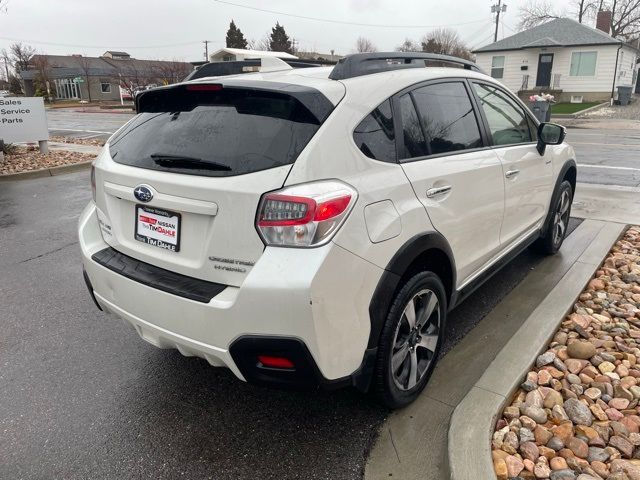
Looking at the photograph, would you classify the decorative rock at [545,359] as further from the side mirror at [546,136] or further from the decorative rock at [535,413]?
the side mirror at [546,136]

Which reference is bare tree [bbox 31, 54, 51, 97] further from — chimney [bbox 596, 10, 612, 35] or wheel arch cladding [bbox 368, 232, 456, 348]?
wheel arch cladding [bbox 368, 232, 456, 348]

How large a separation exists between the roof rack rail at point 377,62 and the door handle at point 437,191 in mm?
681

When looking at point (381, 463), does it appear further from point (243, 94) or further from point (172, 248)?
point (243, 94)

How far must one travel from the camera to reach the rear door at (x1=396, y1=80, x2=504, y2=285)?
100 inches

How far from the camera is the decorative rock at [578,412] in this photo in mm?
2451

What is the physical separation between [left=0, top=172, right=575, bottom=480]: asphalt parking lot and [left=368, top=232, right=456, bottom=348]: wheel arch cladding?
2.13ft

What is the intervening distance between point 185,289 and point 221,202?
44cm

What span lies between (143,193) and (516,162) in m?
2.56

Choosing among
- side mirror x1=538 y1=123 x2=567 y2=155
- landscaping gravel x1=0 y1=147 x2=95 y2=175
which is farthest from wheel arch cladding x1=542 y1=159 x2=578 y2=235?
landscaping gravel x1=0 y1=147 x2=95 y2=175

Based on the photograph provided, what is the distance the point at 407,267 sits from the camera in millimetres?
2352

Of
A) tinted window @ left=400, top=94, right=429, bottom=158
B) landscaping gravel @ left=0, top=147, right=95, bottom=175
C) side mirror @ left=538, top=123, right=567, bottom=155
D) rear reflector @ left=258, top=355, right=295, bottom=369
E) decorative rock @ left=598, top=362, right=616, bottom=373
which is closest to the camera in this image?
rear reflector @ left=258, top=355, right=295, bottom=369

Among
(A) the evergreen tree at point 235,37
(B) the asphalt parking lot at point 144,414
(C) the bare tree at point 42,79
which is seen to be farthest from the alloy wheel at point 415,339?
(A) the evergreen tree at point 235,37

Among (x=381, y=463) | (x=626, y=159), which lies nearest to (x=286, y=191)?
(x=381, y=463)

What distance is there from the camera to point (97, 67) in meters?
66.8
